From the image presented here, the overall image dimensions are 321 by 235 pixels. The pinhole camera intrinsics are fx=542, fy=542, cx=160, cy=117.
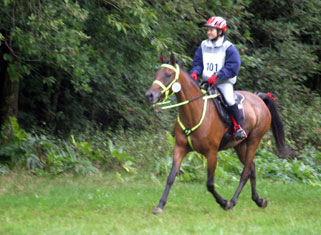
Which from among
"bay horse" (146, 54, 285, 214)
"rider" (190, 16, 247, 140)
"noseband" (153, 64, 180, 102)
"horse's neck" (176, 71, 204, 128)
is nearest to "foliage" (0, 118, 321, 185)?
"bay horse" (146, 54, 285, 214)

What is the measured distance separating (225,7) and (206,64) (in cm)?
584

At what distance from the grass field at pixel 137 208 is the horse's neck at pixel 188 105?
1421 mm

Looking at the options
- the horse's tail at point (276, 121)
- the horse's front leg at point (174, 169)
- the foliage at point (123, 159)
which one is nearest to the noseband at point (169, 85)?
the horse's front leg at point (174, 169)

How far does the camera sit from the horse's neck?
8234 millimetres

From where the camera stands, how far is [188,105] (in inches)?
326

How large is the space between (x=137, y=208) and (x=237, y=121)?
6.97ft

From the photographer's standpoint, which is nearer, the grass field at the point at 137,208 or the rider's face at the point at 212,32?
the grass field at the point at 137,208

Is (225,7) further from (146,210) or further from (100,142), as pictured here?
(146,210)

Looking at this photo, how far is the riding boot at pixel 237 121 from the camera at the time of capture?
8.72 meters

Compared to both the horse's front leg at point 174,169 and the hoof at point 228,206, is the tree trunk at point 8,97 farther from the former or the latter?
the hoof at point 228,206

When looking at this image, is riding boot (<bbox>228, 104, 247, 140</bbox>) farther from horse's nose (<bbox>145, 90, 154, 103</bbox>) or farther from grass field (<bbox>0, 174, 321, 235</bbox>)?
horse's nose (<bbox>145, 90, 154, 103</bbox>)

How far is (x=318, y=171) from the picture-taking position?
14883 mm

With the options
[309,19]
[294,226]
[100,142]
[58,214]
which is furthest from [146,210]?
[309,19]

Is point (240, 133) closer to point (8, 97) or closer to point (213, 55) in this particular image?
point (213, 55)
